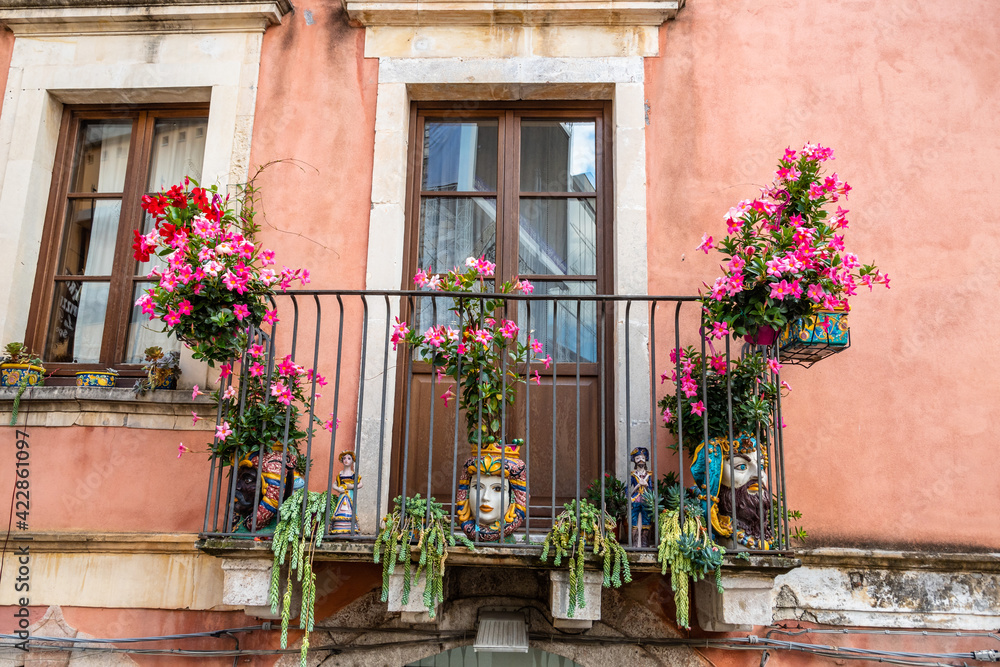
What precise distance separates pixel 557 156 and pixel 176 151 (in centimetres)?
216

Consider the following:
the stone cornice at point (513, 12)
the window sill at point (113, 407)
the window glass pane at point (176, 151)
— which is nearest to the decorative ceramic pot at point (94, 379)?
the window sill at point (113, 407)

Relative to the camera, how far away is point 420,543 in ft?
12.3

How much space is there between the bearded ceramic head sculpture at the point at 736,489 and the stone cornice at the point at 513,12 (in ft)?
7.79

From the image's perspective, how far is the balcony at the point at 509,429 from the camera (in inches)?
152

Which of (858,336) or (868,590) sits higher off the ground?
(858,336)

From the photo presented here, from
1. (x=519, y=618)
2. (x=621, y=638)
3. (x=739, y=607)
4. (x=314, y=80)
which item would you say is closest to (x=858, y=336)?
(x=739, y=607)

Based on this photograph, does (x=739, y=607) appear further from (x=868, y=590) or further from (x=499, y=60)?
(x=499, y=60)

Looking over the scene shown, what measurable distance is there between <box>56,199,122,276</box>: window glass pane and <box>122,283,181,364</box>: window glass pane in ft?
1.16

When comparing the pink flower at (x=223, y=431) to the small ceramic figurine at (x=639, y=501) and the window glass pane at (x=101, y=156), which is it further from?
the window glass pane at (x=101, y=156)

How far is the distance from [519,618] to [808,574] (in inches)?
53.3

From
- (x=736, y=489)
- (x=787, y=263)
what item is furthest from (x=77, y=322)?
(x=787, y=263)

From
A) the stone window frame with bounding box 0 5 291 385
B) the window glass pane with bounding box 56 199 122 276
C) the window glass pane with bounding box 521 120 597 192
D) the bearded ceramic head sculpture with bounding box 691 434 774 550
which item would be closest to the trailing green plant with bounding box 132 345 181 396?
the window glass pane with bounding box 56 199 122 276

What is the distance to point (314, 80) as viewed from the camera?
5.00 m

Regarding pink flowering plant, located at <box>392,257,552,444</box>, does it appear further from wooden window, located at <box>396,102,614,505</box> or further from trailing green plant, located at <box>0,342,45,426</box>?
trailing green plant, located at <box>0,342,45,426</box>
